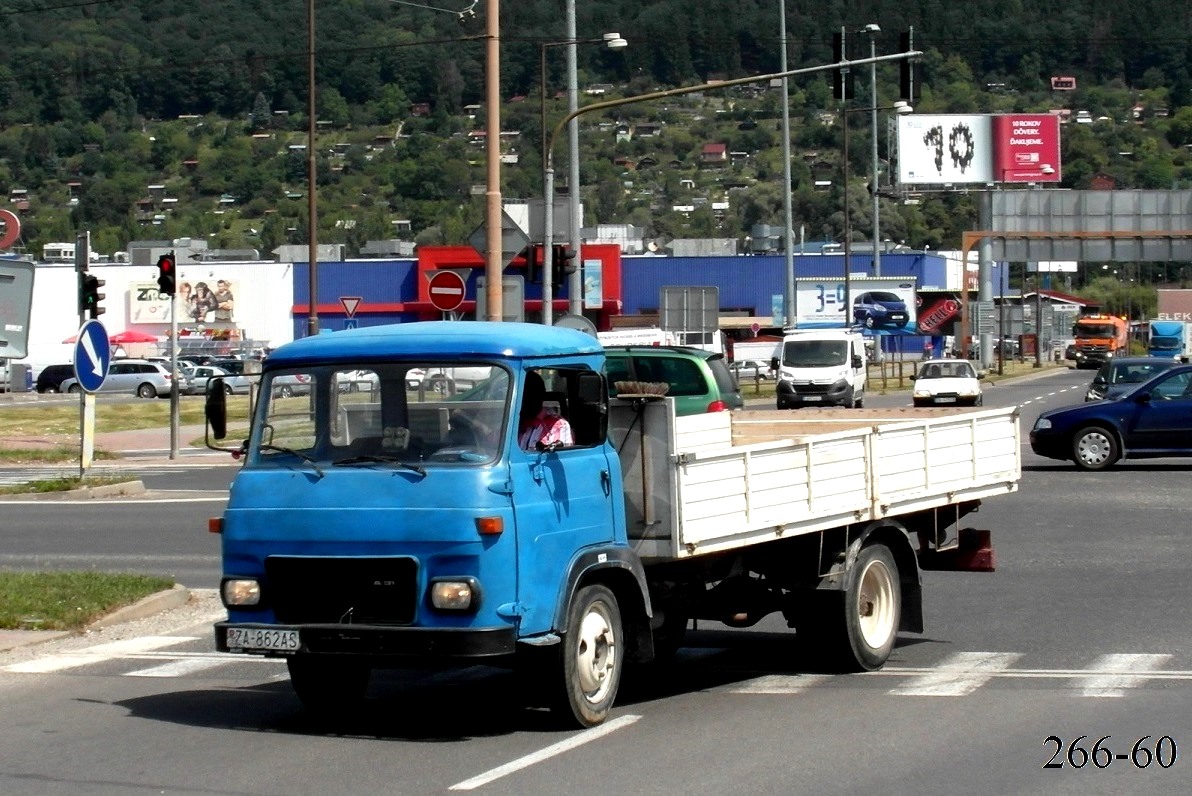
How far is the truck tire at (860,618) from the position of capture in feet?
35.8

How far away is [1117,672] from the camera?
10.8 metres

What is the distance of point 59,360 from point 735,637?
7720 centimetres

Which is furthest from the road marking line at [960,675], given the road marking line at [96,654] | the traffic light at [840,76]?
the traffic light at [840,76]

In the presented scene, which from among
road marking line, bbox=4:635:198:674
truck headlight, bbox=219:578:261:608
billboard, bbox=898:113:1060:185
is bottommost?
road marking line, bbox=4:635:198:674

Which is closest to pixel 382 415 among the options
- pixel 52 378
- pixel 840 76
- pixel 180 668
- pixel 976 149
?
pixel 180 668

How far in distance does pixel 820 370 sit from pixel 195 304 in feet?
169

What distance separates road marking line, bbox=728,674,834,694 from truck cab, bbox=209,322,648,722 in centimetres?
120

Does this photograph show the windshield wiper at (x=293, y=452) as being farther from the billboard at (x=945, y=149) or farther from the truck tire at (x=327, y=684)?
the billboard at (x=945, y=149)

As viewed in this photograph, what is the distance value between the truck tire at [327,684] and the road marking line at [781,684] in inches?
87.0

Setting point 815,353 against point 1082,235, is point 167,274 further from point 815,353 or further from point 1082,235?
point 1082,235

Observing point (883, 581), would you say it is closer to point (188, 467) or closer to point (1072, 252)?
point (188, 467)

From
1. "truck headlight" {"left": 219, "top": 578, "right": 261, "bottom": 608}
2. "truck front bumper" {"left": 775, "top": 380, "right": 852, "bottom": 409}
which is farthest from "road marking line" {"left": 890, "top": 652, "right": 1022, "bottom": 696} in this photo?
"truck front bumper" {"left": 775, "top": 380, "right": 852, "bottom": 409}

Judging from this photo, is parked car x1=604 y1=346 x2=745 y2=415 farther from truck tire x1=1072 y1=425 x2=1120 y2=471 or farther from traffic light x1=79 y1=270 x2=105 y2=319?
A: traffic light x1=79 y1=270 x2=105 y2=319

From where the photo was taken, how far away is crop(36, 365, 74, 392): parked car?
70.8 meters
